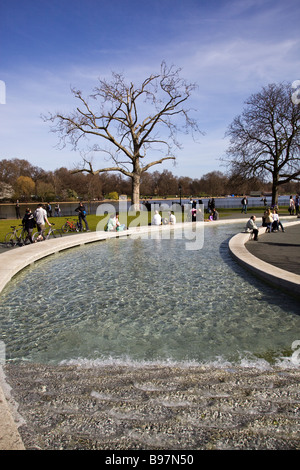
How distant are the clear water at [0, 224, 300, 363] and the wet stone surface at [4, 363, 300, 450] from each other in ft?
1.33

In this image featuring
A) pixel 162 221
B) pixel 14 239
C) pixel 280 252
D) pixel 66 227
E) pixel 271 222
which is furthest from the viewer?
pixel 162 221

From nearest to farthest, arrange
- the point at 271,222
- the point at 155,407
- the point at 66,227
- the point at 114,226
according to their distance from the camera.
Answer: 1. the point at 155,407
2. the point at 271,222
3. the point at 66,227
4. the point at 114,226

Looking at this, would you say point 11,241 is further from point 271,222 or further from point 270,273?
point 271,222

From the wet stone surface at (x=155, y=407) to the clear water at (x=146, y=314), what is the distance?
0.41 m

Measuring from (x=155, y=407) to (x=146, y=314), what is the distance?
270 cm

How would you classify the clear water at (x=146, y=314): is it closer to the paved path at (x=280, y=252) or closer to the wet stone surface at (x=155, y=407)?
the wet stone surface at (x=155, y=407)

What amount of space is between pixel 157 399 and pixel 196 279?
5.05 meters

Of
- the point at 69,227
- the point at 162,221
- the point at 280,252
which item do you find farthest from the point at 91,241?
the point at 280,252

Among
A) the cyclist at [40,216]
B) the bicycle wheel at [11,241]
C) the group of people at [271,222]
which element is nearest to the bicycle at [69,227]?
the cyclist at [40,216]

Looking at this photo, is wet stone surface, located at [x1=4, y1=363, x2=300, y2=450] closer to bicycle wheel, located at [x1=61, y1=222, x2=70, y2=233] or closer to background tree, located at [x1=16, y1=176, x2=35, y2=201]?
bicycle wheel, located at [x1=61, y1=222, x2=70, y2=233]

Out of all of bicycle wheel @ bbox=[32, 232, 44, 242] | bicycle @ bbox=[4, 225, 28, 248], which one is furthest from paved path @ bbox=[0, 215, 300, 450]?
bicycle @ bbox=[4, 225, 28, 248]

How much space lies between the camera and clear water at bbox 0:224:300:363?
463cm

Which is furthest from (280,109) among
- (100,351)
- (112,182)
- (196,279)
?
(112,182)

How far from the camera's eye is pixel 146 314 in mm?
6020
